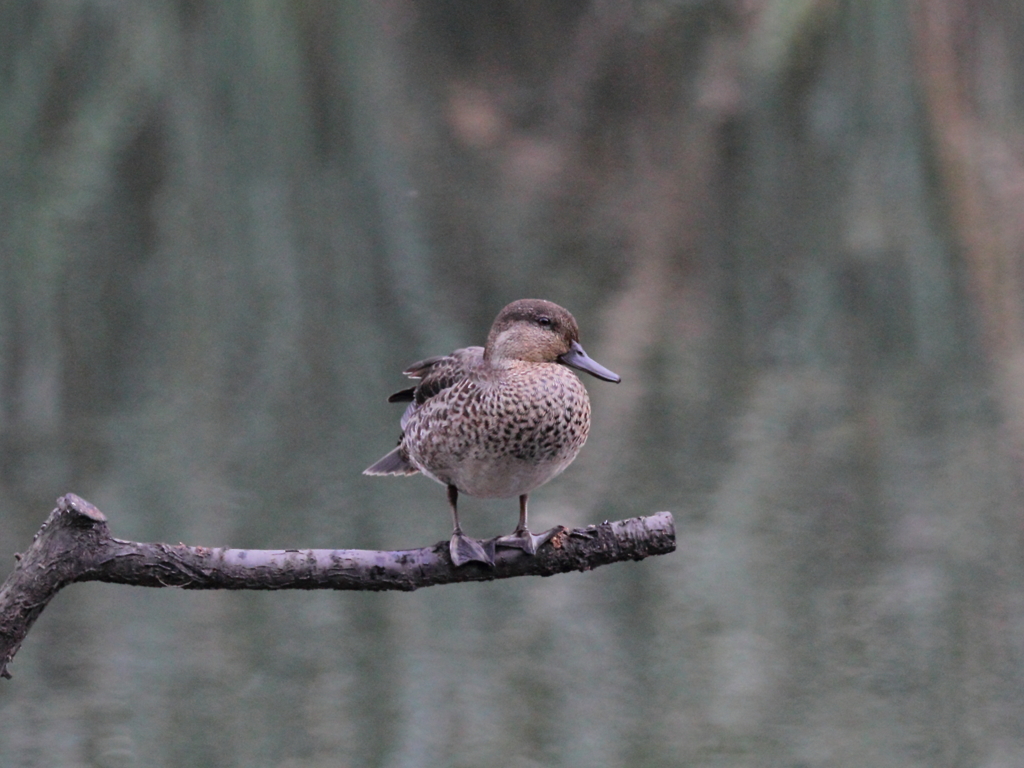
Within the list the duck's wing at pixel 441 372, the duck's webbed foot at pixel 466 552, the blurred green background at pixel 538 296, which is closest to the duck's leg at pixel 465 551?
the duck's webbed foot at pixel 466 552

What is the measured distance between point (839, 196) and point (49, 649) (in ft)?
6.68

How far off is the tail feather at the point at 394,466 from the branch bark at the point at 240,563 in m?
A: 0.29

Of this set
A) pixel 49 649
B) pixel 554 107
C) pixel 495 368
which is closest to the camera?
pixel 495 368

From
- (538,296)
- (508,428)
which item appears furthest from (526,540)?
(538,296)

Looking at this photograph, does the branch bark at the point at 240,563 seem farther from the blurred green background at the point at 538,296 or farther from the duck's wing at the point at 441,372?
the blurred green background at the point at 538,296

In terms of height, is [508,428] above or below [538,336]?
below

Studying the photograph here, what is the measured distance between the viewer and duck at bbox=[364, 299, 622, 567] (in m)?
1.29

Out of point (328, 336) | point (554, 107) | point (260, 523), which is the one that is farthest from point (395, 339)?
point (554, 107)

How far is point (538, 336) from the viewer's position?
131 centimetres

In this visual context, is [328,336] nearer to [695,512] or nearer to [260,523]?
[260,523]

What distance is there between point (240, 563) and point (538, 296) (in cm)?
121

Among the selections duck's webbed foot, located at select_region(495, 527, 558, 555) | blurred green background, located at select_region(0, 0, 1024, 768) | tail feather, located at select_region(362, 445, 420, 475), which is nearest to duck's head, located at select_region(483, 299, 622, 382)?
duck's webbed foot, located at select_region(495, 527, 558, 555)

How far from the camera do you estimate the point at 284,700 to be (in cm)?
220

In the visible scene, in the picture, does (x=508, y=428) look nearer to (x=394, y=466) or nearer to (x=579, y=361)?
(x=579, y=361)
